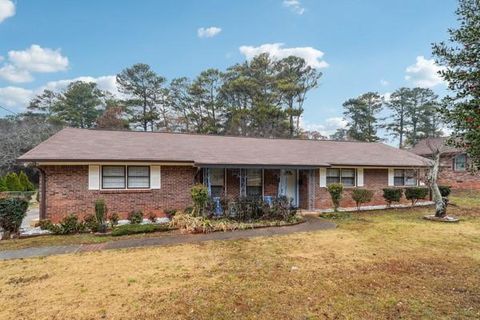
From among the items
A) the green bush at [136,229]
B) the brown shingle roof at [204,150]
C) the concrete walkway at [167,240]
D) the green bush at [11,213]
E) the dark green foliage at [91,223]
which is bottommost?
the concrete walkway at [167,240]

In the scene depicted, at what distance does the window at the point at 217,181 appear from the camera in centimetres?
1306

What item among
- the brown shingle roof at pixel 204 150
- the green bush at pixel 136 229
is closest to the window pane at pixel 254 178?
the brown shingle roof at pixel 204 150

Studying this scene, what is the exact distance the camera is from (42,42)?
67.9 feet

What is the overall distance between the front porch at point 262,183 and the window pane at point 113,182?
3.07 m

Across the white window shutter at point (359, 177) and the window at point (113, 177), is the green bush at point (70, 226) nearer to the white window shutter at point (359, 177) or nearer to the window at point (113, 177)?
the window at point (113, 177)

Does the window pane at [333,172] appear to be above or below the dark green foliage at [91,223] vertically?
above

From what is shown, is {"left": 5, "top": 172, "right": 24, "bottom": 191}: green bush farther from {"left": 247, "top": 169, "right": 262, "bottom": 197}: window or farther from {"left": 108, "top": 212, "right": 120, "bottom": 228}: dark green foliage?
{"left": 247, "top": 169, "right": 262, "bottom": 197}: window

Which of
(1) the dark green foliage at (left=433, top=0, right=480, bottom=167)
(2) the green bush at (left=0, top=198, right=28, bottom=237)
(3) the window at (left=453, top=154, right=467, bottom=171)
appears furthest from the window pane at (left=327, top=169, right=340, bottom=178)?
(3) the window at (left=453, top=154, right=467, bottom=171)

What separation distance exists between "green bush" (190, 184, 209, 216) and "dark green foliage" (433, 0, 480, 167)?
761 centimetres

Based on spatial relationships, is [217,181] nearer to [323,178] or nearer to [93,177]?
[93,177]

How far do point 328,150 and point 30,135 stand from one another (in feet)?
79.9

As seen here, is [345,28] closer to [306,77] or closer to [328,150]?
[328,150]

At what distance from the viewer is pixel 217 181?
518 inches

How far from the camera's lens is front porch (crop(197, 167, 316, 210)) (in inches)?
514
